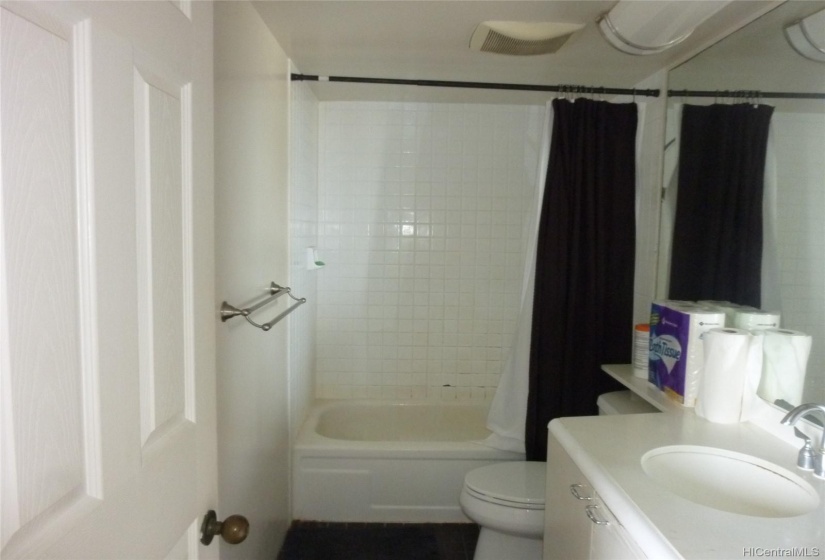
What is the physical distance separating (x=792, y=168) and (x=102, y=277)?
168 cm

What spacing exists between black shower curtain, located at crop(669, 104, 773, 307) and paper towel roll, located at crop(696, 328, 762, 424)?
1.00 ft

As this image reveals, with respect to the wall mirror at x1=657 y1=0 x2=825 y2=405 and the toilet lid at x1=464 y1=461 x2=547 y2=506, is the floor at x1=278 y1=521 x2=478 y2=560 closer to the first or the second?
the toilet lid at x1=464 y1=461 x2=547 y2=506

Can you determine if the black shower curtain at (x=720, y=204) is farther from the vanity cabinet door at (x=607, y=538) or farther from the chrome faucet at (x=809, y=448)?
the vanity cabinet door at (x=607, y=538)

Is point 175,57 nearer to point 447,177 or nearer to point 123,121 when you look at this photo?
point 123,121

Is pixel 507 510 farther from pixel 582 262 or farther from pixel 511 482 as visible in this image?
pixel 582 262

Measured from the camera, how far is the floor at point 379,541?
2168 millimetres

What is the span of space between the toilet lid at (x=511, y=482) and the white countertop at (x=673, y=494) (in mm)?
542

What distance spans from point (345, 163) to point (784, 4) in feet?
6.46

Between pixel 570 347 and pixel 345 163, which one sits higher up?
pixel 345 163

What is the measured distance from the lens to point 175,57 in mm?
770

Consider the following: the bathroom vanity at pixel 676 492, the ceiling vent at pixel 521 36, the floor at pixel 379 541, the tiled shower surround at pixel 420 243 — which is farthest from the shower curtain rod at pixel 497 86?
the floor at pixel 379 541

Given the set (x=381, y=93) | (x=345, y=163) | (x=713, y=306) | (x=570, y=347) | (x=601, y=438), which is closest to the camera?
(x=601, y=438)

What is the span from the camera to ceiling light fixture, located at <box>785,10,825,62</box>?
4.36 feet

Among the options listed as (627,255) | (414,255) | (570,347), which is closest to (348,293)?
(414,255)
